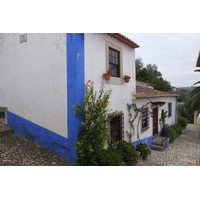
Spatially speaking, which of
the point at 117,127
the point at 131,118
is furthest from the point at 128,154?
the point at 131,118

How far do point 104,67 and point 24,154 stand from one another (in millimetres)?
3802

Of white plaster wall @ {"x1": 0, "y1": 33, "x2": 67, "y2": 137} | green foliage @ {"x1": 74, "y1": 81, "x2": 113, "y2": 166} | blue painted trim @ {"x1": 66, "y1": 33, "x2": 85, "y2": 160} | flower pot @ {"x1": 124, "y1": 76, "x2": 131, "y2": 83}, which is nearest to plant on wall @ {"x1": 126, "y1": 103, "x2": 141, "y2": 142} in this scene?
flower pot @ {"x1": 124, "y1": 76, "x2": 131, "y2": 83}

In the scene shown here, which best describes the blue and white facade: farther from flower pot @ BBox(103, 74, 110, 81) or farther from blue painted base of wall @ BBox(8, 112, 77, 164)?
flower pot @ BBox(103, 74, 110, 81)

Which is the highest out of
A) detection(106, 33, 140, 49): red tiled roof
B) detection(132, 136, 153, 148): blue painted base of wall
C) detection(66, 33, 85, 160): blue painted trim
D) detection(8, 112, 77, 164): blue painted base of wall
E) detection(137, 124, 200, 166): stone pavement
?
detection(106, 33, 140, 49): red tiled roof

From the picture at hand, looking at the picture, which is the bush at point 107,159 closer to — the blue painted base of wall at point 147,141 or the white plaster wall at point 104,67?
the white plaster wall at point 104,67

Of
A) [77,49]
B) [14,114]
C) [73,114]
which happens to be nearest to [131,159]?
[73,114]

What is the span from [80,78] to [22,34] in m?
3.25

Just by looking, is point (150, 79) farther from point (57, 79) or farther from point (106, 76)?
point (57, 79)

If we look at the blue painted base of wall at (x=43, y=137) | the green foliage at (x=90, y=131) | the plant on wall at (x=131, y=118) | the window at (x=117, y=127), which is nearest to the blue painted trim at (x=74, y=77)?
the green foliage at (x=90, y=131)

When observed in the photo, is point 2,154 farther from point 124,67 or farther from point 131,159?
point 124,67

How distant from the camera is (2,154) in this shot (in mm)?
4434

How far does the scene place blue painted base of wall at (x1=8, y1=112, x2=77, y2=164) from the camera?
441 cm

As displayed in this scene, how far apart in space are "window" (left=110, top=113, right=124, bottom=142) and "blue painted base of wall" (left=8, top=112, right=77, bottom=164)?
1855mm

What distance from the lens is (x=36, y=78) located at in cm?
512
